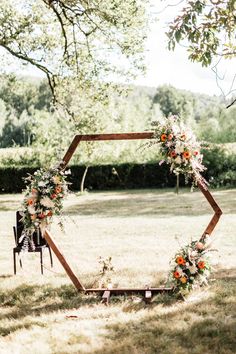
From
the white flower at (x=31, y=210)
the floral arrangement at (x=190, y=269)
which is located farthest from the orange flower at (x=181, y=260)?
the white flower at (x=31, y=210)

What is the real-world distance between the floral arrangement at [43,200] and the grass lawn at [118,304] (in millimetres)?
330

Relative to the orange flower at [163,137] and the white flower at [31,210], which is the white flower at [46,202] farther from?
the orange flower at [163,137]

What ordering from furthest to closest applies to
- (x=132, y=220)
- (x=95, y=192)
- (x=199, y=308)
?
(x=95, y=192) → (x=132, y=220) → (x=199, y=308)

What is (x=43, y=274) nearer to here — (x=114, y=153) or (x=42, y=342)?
(x=42, y=342)

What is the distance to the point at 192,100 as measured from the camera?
10056 centimetres

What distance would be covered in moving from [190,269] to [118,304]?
1.16 metres

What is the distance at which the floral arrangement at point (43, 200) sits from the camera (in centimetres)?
695

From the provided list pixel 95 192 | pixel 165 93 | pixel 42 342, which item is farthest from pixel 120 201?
pixel 165 93

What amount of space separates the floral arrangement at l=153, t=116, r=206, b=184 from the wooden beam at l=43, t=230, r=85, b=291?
2093 millimetres

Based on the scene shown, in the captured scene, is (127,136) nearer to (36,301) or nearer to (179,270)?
(179,270)

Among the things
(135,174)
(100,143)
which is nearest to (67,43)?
(100,143)

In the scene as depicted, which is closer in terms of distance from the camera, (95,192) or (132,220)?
(132,220)

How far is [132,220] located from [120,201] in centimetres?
644

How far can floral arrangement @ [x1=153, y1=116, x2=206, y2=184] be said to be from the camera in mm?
6898
